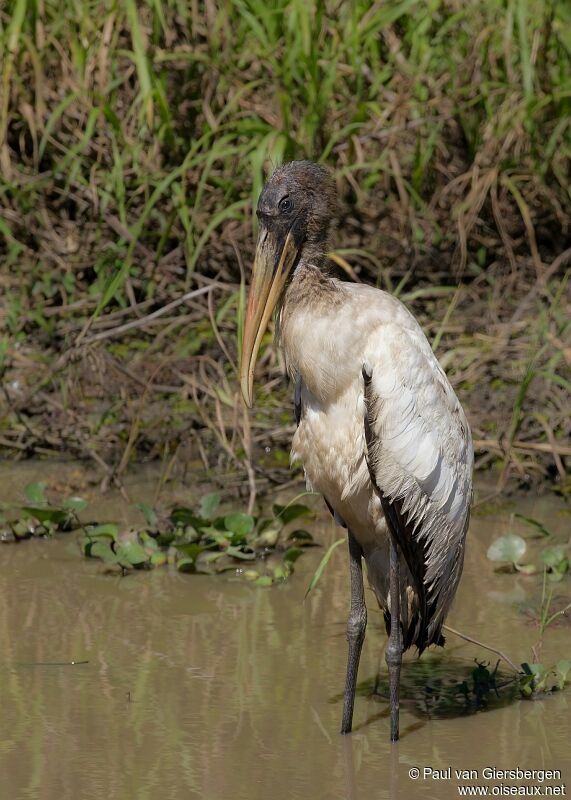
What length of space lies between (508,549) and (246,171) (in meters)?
2.33

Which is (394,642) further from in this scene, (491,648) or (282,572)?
(282,572)

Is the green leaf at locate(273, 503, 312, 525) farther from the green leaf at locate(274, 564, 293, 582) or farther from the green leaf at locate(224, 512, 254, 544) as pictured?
the green leaf at locate(274, 564, 293, 582)

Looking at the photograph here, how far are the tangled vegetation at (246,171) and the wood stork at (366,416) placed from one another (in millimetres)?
2143

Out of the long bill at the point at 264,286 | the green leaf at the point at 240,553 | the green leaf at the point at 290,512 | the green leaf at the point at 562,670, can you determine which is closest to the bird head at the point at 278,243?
the long bill at the point at 264,286

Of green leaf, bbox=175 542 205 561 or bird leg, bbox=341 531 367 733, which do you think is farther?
green leaf, bbox=175 542 205 561

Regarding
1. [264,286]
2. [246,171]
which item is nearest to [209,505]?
[264,286]

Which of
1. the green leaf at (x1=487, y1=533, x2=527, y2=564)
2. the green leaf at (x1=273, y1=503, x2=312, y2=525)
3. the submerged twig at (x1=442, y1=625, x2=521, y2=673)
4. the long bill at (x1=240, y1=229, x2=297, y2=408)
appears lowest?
the green leaf at (x1=273, y1=503, x2=312, y2=525)

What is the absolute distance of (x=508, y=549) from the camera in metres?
4.73

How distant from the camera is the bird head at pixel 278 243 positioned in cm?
363

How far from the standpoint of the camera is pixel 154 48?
633 centimetres

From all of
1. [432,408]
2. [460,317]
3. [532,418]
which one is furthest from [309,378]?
[460,317]

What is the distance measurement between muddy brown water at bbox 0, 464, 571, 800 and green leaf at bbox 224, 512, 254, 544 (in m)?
0.18

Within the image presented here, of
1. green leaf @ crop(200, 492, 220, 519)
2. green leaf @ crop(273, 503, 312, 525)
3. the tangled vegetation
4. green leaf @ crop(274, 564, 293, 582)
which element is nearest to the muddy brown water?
green leaf @ crop(274, 564, 293, 582)

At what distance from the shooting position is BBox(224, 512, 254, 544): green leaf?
4.80 m
